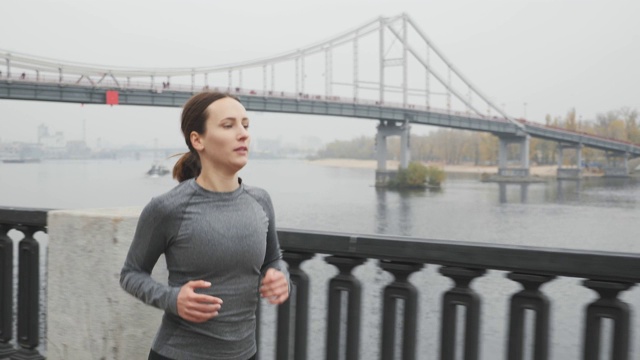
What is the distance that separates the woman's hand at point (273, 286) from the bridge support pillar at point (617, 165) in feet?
98.7

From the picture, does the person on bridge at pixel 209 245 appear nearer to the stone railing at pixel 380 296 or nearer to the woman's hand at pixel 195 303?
the woman's hand at pixel 195 303

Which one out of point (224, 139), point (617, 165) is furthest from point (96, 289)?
point (617, 165)

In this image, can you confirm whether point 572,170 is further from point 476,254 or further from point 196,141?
point 196,141

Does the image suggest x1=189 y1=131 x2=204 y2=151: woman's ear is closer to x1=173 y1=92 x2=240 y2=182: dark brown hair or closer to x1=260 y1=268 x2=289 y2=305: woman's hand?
x1=173 y1=92 x2=240 y2=182: dark brown hair

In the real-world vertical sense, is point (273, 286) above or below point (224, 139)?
below

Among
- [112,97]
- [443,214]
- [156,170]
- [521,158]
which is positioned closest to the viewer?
[112,97]

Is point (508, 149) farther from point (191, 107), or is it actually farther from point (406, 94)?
point (191, 107)

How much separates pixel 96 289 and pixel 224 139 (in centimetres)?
129

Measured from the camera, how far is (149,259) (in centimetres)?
182

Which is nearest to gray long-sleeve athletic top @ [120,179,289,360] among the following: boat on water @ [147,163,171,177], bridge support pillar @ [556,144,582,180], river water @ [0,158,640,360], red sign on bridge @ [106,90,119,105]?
river water @ [0,158,640,360]

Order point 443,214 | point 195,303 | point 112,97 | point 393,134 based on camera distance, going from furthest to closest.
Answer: point 393,134 → point 443,214 → point 112,97 → point 195,303

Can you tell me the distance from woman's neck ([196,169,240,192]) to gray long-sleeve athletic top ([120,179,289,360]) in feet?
0.06

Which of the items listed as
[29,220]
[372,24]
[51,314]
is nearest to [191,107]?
[51,314]

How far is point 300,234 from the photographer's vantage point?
2625 mm
